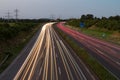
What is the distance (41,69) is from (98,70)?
6.09 metres

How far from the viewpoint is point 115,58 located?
3609 cm

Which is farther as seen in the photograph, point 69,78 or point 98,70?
point 98,70

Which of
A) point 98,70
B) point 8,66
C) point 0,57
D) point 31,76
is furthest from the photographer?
point 0,57

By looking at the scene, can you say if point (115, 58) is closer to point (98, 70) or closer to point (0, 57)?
point (98, 70)

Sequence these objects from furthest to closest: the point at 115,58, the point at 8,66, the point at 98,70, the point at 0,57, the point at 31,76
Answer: the point at 0,57
the point at 115,58
the point at 8,66
the point at 98,70
the point at 31,76

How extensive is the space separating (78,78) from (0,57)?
17.3 m

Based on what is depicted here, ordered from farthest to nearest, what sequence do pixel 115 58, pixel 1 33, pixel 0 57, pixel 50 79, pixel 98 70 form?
pixel 1 33, pixel 0 57, pixel 115 58, pixel 98 70, pixel 50 79

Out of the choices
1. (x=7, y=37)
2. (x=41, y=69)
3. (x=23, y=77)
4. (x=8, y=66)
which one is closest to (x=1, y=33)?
(x=7, y=37)

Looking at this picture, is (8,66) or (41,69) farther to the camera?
(8,66)

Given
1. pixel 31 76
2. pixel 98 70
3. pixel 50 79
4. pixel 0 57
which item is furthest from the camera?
pixel 0 57

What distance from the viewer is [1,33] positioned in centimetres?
5834

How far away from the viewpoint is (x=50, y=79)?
24156mm

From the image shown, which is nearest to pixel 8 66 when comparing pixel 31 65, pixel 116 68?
pixel 31 65

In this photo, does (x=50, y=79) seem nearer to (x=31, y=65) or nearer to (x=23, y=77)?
(x=23, y=77)
